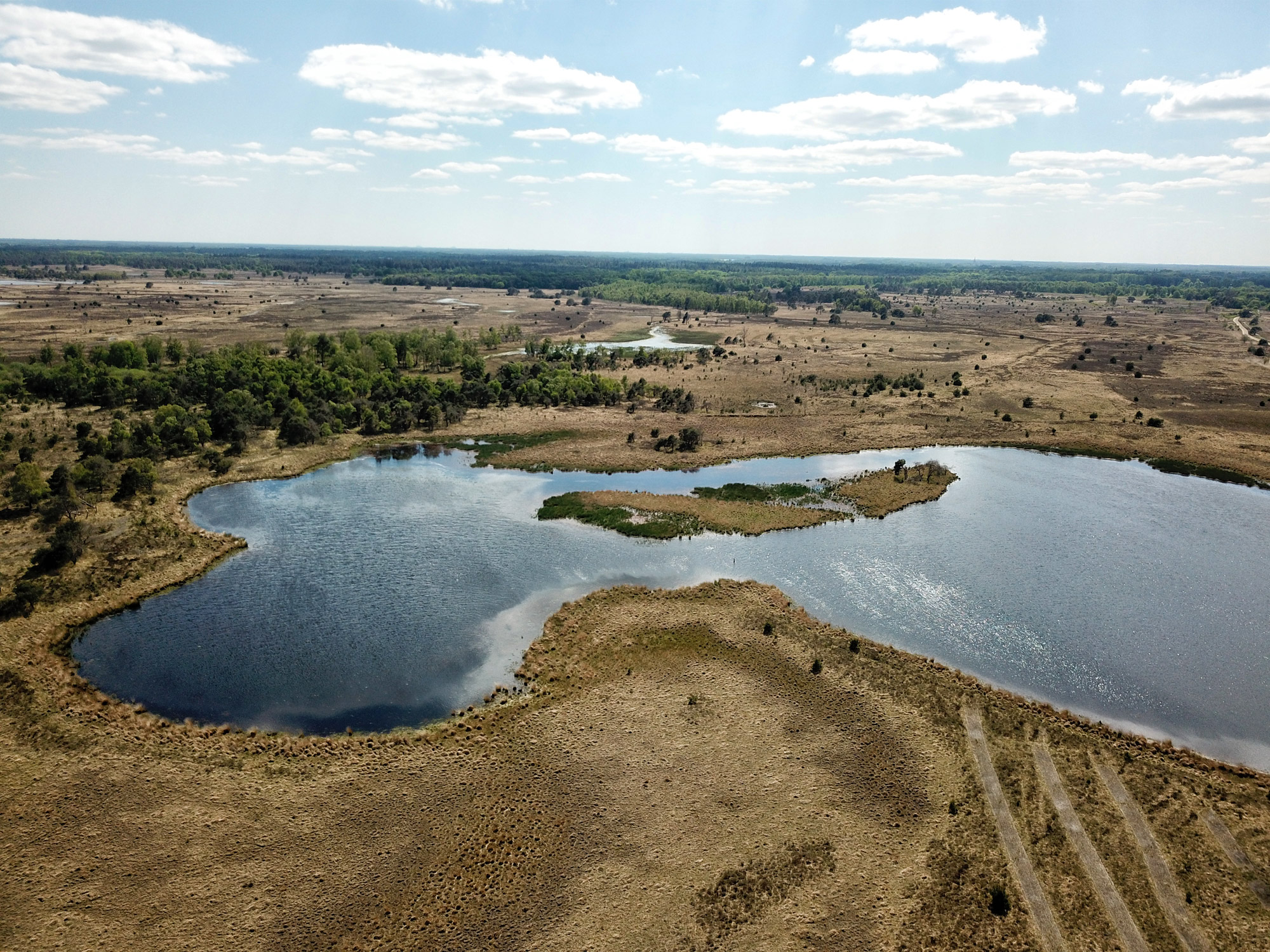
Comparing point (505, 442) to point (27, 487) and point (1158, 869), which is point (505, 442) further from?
point (1158, 869)

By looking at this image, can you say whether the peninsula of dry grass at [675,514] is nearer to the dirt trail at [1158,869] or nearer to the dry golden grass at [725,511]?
the dry golden grass at [725,511]

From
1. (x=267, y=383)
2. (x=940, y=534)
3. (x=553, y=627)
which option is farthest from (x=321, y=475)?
(x=940, y=534)

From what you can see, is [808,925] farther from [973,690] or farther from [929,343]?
[929,343]

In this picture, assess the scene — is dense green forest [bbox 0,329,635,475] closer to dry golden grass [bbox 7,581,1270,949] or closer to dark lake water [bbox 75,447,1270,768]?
dark lake water [bbox 75,447,1270,768]

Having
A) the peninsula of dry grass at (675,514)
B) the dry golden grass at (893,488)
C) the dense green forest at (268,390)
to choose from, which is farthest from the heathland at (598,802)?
the dry golden grass at (893,488)

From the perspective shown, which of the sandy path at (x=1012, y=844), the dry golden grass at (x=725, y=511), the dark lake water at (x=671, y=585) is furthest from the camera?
the dry golden grass at (x=725, y=511)
